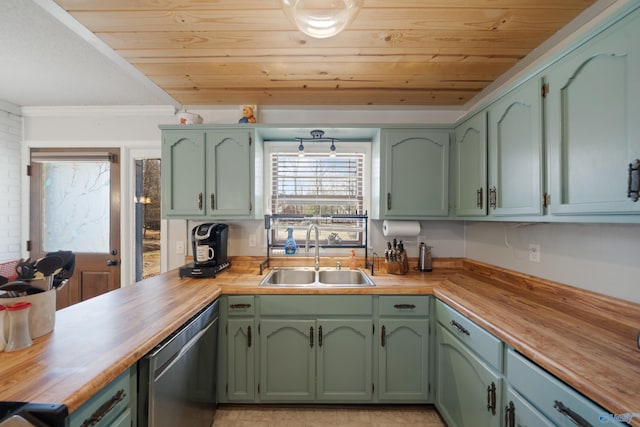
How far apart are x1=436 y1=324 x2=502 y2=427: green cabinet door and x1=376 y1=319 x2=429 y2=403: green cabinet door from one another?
0.09 m

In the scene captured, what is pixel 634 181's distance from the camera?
0.88 m

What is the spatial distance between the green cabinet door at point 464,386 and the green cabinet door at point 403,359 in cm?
9

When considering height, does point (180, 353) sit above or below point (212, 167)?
below

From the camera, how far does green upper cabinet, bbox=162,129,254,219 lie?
2.12m

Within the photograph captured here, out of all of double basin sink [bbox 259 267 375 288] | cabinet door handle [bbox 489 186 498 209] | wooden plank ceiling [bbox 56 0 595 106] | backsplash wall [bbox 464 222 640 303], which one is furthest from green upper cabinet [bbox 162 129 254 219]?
backsplash wall [bbox 464 222 640 303]

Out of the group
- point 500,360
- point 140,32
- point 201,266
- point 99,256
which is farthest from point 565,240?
point 99,256

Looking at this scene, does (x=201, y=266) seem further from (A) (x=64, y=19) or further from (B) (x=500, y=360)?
(B) (x=500, y=360)

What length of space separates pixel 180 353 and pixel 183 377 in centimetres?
13

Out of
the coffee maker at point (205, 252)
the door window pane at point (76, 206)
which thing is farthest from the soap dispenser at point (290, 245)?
the door window pane at point (76, 206)

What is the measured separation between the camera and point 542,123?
126cm

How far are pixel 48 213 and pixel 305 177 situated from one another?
8.41ft

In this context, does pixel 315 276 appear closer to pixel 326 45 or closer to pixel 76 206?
pixel 326 45

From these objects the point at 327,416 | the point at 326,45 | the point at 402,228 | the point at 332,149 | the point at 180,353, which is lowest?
the point at 327,416

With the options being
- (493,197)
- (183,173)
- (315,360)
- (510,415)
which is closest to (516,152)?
(493,197)
